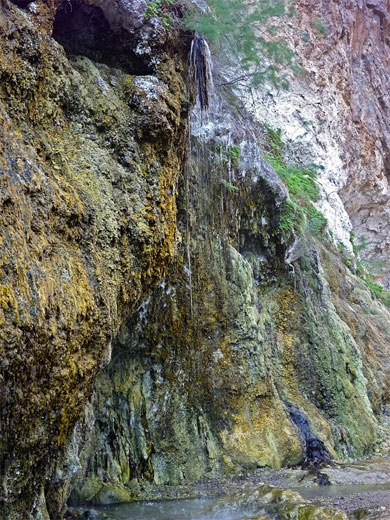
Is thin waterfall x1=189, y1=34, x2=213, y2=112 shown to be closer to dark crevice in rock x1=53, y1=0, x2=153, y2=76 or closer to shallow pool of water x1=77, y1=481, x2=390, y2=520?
dark crevice in rock x1=53, y1=0, x2=153, y2=76

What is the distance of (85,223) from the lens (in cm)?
547

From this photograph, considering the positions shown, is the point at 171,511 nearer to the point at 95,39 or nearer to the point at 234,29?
the point at 95,39

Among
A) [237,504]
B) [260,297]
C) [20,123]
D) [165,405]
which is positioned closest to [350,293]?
[260,297]

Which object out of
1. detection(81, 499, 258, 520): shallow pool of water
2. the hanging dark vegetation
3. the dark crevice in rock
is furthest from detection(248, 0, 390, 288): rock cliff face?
detection(81, 499, 258, 520): shallow pool of water

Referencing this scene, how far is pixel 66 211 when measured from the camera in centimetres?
516

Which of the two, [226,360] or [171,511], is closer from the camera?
[171,511]

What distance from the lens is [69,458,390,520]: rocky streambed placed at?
19.6 ft

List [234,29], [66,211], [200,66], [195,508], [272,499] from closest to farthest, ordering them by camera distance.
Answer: [66,211] < [272,499] < [195,508] < [200,66] < [234,29]

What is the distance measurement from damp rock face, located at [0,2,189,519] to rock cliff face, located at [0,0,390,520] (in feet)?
0.07

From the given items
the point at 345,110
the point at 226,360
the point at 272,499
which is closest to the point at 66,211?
the point at 272,499

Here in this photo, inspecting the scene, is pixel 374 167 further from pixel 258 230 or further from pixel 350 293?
pixel 258 230

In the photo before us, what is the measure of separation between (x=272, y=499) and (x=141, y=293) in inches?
120

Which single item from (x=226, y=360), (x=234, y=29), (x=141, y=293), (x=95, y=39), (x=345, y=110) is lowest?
(x=226, y=360)

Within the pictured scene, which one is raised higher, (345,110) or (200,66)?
(345,110)
